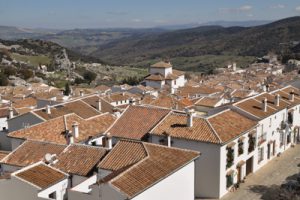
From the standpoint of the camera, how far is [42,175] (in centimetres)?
2512

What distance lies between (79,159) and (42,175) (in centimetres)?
351

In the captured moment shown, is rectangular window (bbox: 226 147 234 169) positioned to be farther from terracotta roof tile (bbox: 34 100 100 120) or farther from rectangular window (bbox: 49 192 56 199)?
terracotta roof tile (bbox: 34 100 100 120)

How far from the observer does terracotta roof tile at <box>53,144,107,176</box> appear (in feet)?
89.2

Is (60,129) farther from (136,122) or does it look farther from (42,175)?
(42,175)

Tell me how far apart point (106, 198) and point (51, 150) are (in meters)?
9.72

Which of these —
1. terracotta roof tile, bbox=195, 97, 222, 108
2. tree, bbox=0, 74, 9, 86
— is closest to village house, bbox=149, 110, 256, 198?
terracotta roof tile, bbox=195, 97, 222, 108

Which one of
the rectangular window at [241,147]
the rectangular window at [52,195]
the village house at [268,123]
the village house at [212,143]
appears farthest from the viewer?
the village house at [268,123]

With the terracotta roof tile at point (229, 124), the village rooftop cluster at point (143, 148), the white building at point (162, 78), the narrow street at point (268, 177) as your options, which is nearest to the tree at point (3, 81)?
the white building at point (162, 78)

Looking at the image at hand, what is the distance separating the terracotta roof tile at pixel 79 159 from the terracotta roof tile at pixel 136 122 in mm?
6414

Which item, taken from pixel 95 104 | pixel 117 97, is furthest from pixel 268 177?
pixel 117 97

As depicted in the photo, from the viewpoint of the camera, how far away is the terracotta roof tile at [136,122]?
35259mm

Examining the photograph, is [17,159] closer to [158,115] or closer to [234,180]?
[158,115]

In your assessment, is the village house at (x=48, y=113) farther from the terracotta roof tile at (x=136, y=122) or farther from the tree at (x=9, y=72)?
the tree at (x=9, y=72)

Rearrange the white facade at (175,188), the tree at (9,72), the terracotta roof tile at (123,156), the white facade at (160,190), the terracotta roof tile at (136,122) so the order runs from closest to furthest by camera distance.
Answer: the white facade at (160,190) → the white facade at (175,188) → the terracotta roof tile at (123,156) → the terracotta roof tile at (136,122) → the tree at (9,72)
